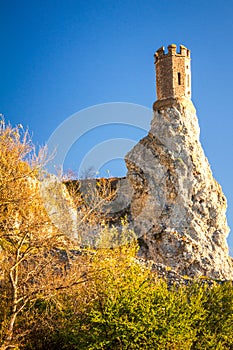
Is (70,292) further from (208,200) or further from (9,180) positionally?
(208,200)

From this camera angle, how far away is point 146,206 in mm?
38875

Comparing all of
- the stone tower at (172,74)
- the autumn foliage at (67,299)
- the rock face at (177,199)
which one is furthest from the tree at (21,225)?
the stone tower at (172,74)

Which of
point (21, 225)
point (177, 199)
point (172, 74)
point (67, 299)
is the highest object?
point (172, 74)

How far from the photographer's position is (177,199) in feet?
124

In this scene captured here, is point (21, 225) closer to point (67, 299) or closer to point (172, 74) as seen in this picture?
point (67, 299)

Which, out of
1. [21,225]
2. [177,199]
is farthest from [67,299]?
[177,199]

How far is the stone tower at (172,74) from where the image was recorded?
131ft

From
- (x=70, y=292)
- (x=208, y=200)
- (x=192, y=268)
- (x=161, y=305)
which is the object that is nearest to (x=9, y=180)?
(x=70, y=292)

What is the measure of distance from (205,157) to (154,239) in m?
9.49

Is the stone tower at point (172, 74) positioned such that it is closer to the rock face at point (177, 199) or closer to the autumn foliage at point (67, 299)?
the rock face at point (177, 199)

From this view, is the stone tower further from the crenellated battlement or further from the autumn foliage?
the autumn foliage

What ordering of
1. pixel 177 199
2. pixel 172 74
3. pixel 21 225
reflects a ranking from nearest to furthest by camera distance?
pixel 21 225
pixel 177 199
pixel 172 74

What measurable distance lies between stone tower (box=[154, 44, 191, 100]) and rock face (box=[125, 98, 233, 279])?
2.48 ft

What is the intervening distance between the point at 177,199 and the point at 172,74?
11.2 m
